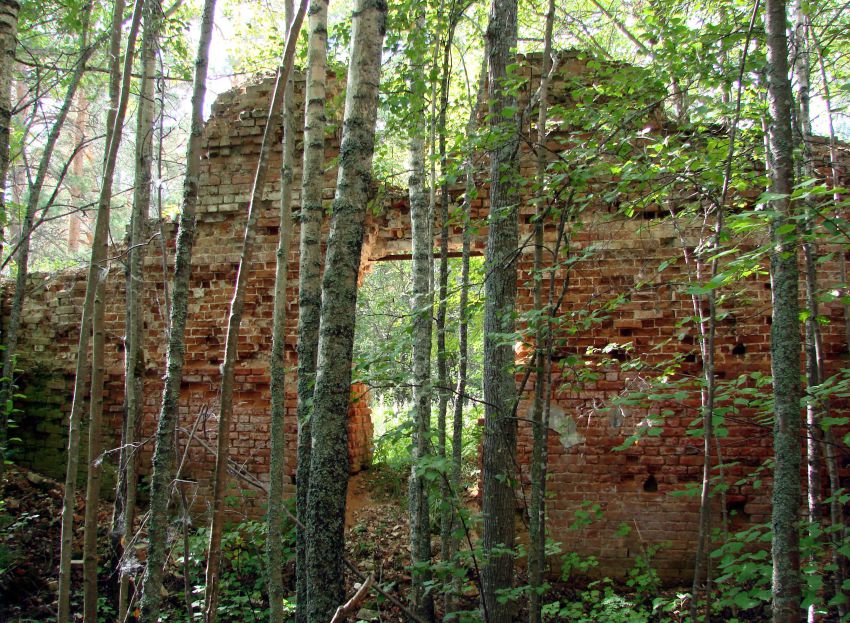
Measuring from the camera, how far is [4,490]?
18.9 feet

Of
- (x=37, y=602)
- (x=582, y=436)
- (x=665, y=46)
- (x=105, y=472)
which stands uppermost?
(x=665, y=46)

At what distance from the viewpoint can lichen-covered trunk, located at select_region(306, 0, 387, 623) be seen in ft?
8.37

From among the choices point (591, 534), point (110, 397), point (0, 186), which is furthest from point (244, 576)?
point (0, 186)

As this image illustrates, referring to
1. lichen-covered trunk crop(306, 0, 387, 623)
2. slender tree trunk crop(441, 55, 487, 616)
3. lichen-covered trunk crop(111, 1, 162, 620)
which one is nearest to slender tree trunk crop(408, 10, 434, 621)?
slender tree trunk crop(441, 55, 487, 616)

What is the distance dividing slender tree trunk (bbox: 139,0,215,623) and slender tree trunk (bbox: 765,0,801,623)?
292cm

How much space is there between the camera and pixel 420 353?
4.42 m

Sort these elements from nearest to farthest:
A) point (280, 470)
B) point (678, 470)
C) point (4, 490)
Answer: point (280, 470)
point (678, 470)
point (4, 490)

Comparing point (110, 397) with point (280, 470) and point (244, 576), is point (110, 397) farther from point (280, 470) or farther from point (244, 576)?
point (280, 470)

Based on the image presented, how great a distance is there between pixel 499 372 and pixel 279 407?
150 cm

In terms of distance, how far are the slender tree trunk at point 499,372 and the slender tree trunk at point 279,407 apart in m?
1.29

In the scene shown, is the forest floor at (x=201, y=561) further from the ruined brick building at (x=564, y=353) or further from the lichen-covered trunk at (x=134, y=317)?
the lichen-covered trunk at (x=134, y=317)

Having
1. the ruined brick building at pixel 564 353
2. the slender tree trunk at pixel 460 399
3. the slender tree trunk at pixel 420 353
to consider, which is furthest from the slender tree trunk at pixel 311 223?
the ruined brick building at pixel 564 353

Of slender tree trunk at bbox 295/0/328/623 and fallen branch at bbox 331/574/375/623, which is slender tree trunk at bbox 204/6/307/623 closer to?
slender tree trunk at bbox 295/0/328/623

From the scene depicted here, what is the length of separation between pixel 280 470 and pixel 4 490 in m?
3.92
